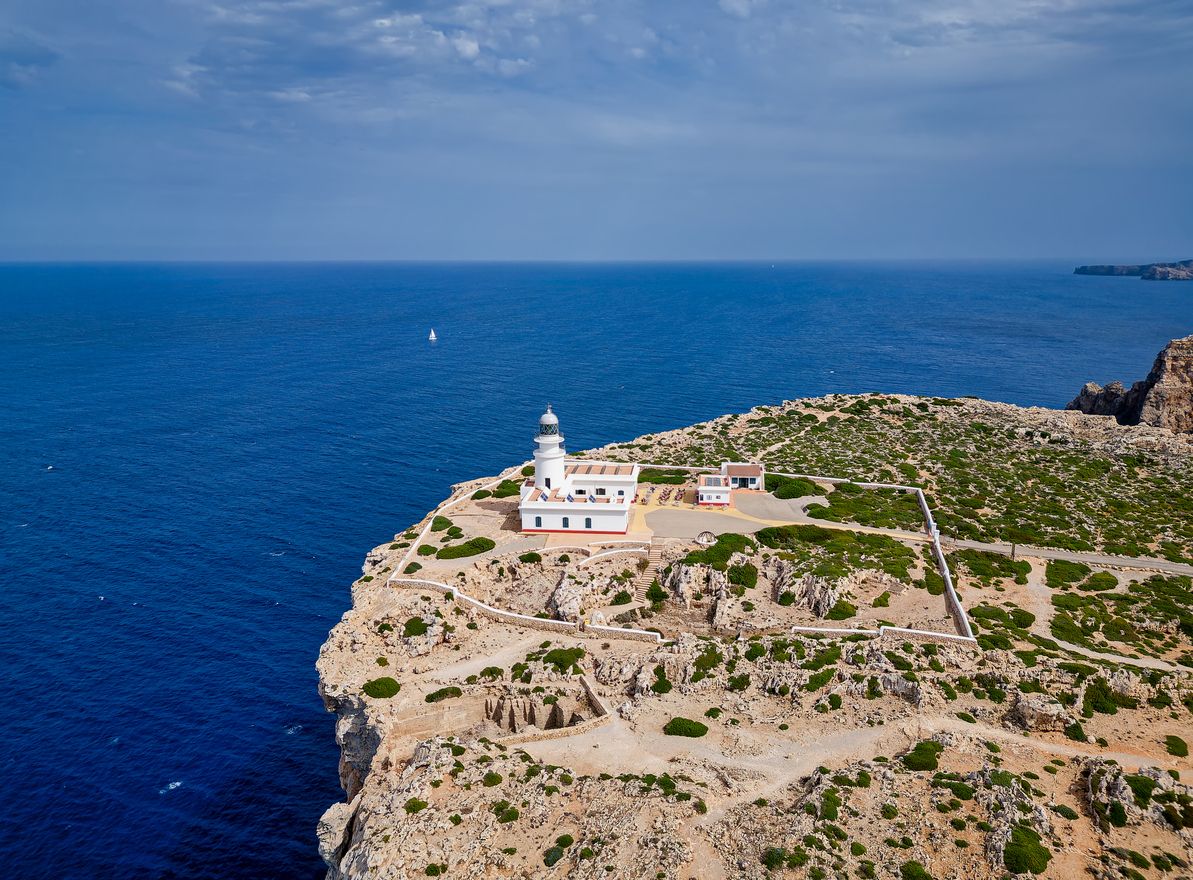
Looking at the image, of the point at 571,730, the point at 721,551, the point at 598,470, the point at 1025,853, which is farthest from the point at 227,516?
the point at 1025,853

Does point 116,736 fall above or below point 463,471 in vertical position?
below

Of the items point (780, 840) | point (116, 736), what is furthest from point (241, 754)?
point (780, 840)

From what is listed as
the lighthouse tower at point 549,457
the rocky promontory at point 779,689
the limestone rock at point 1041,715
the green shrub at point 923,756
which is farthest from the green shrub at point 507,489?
the limestone rock at point 1041,715

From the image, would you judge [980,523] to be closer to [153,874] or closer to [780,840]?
[780,840]

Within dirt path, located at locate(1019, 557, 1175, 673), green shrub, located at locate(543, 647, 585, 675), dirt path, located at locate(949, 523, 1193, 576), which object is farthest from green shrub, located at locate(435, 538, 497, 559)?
dirt path, located at locate(1019, 557, 1175, 673)

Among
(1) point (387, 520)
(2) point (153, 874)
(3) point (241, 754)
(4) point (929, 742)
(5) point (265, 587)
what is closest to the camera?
(4) point (929, 742)

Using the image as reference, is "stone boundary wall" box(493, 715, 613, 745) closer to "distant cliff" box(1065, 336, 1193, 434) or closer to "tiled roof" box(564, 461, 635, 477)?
"tiled roof" box(564, 461, 635, 477)

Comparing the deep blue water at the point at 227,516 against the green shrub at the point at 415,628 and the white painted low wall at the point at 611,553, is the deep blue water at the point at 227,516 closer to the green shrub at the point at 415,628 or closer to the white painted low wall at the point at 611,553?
the green shrub at the point at 415,628
